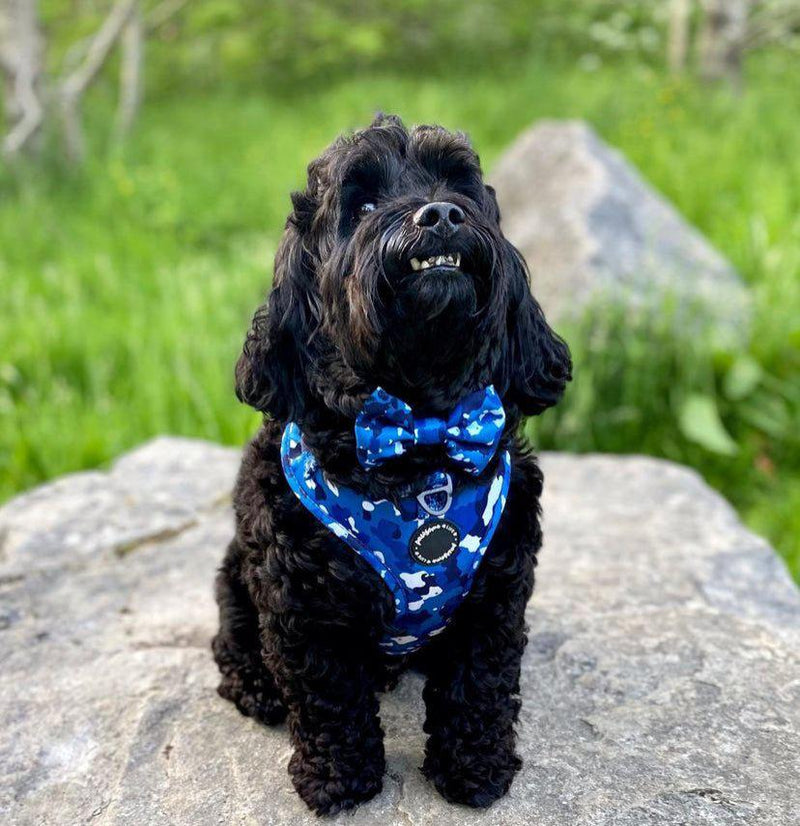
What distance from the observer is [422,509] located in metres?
2.24

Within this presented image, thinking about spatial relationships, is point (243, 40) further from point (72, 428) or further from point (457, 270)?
point (457, 270)

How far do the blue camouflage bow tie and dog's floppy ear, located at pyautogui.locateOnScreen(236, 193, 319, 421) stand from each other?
19cm

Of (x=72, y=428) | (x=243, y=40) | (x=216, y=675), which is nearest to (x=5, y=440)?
(x=72, y=428)

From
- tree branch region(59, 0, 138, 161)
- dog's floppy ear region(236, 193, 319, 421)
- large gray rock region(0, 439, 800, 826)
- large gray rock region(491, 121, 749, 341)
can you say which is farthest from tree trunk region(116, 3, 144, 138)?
dog's floppy ear region(236, 193, 319, 421)

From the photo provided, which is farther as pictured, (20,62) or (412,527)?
(20,62)

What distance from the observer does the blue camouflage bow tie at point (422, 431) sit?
2.13 metres

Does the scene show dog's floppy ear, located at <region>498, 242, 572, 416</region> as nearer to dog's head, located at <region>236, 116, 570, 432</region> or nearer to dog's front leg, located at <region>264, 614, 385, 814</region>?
dog's head, located at <region>236, 116, 570, 432</region>

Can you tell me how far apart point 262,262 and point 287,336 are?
15.3 ft

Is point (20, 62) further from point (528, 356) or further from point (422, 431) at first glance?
point (422, 431)

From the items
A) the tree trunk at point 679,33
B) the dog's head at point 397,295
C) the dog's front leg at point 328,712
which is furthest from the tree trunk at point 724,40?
the dog's front leg at point 328,712

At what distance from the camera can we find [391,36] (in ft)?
38.4

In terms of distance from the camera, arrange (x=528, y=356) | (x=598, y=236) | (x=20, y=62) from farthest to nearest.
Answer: (x=20, y=62), (x=598, y=236), (x=528, y=356)

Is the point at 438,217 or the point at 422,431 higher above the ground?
the point at 438,217

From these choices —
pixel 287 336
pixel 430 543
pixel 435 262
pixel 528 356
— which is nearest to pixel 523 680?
pixel 430 543
